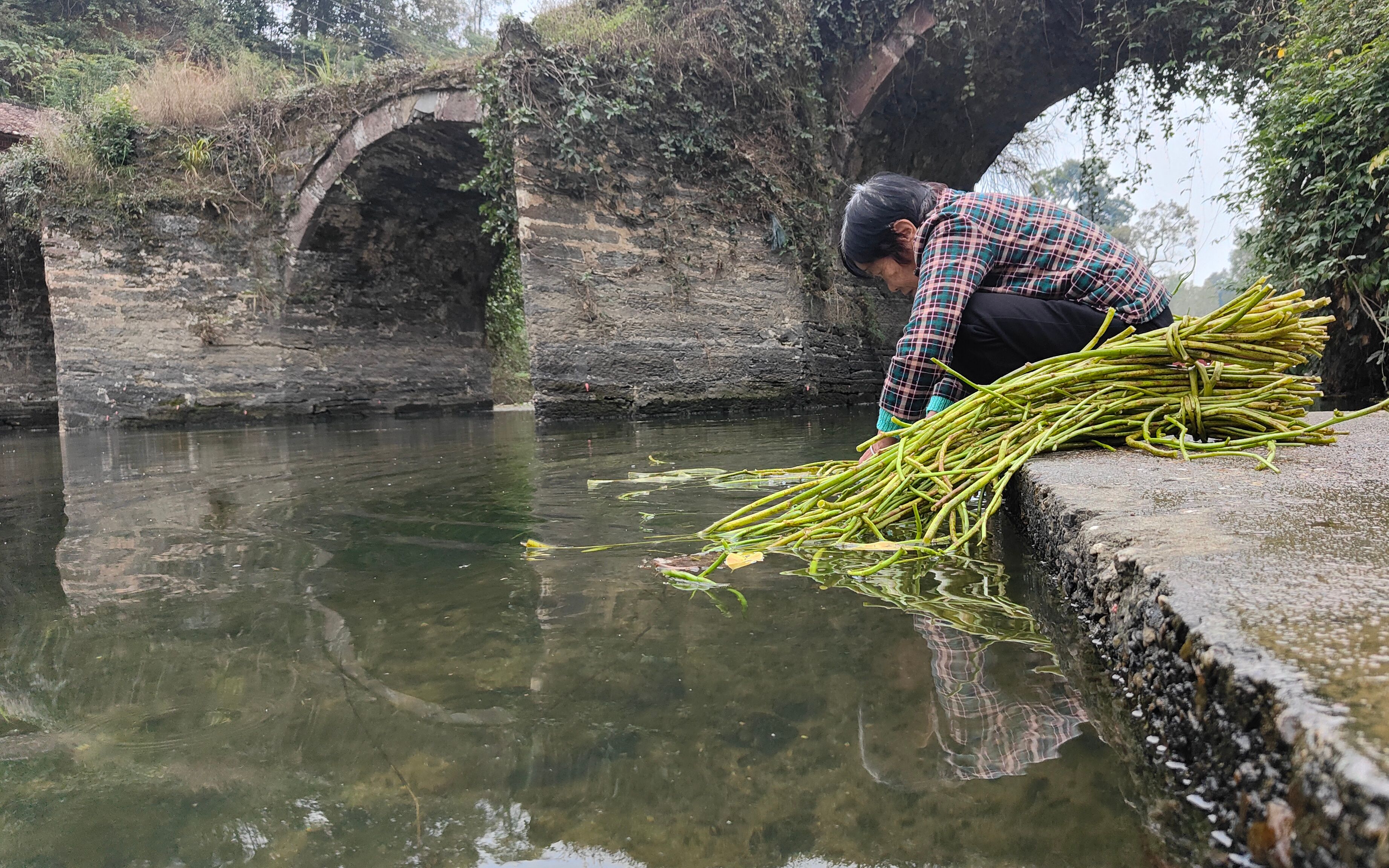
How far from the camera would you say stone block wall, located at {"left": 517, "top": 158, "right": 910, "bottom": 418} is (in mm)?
6863

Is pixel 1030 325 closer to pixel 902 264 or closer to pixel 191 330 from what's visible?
pixel 902 264

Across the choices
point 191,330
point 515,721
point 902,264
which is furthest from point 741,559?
point 191,330

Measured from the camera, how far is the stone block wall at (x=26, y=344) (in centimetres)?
1198

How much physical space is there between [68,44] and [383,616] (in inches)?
950

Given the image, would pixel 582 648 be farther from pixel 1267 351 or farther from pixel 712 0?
pixel 712 0

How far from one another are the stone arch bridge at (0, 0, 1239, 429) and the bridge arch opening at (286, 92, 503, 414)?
3 centimetres

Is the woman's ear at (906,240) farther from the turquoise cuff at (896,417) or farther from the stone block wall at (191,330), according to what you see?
the stone block wall at (191,330)

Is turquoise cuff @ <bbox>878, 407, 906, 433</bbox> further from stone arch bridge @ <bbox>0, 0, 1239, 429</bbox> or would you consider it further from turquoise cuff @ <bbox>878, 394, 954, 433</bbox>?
stone arch bridge @ <bbox>0, 0, 1239, 429</bbox>

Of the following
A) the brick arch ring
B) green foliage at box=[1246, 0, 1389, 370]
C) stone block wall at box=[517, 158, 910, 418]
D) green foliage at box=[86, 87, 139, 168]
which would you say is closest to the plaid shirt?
green foliage at box=[1246, 0, 1389, 370]

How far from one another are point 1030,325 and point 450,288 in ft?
39.0

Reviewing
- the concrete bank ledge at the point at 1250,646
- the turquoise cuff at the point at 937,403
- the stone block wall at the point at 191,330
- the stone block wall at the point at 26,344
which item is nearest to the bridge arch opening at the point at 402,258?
the stone block wall at the point at 191,330

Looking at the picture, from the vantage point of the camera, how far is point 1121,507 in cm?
105

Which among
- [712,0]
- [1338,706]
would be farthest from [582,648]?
[712,0]

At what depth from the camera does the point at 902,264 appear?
216 centimetres
